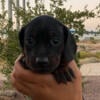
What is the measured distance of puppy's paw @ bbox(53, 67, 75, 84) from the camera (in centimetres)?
351

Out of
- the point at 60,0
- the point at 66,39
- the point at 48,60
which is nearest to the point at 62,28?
the point at 66,39

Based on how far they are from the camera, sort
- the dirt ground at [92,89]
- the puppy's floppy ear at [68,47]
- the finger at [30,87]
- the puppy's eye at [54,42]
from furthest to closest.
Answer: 1. the dirt ground at [92,89]
2. the finger at [30,87]
3. the puppy's floppy ear at [68,47]
4. the puppy's eye at [54,42]

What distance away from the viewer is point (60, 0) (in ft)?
26.4

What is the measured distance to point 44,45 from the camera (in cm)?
329

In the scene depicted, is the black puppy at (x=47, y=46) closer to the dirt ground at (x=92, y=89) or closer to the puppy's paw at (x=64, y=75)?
the puppy's paw at (x=64, y=75)

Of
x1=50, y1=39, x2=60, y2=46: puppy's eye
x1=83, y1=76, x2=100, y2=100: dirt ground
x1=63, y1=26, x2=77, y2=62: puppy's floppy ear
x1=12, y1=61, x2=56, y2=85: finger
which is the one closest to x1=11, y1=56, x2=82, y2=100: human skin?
x1=12, y1=61, x2=56, y2=85: finger

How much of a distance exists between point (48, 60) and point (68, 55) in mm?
271

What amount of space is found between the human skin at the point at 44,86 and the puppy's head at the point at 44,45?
0.38 feet

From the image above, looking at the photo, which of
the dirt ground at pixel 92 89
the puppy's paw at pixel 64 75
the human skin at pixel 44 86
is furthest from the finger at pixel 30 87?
the dirt ground at pixel 92 89

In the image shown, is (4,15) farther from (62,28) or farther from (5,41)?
(62,28)

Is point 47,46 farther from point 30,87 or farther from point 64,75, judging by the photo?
point 30,87

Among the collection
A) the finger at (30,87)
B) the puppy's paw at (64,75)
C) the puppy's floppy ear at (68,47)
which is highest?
the puppy's floppy ear at (68,47)

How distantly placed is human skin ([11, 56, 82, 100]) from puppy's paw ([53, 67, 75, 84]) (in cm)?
3

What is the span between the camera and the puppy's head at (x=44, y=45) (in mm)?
3250
